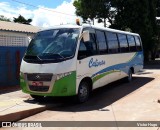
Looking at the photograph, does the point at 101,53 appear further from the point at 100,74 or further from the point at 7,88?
the point at 7,88

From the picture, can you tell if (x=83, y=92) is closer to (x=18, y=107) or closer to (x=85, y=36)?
(x=85, y=36)

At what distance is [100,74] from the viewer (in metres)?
11.3

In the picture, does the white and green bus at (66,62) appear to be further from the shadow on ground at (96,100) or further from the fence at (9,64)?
the fence at (9,64)

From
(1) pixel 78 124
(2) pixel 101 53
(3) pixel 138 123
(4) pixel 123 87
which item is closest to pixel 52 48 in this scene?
(2) pixel 101 53

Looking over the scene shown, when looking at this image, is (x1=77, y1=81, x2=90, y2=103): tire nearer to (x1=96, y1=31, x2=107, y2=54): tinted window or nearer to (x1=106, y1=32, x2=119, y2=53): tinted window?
Result: (x1=96, y1=31, x2=107, y2=54): tinted window

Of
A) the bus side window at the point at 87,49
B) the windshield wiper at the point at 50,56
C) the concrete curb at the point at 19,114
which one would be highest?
the bus side window at the point at 87,49

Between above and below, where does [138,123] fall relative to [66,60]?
below

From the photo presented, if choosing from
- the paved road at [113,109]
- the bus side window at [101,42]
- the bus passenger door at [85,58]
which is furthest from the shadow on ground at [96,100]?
the bus side window at [101,42]

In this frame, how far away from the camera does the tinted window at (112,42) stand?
40.6 feet

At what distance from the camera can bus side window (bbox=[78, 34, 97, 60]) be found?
981cm

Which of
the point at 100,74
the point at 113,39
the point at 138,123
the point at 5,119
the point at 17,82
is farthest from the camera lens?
the point at 17,82

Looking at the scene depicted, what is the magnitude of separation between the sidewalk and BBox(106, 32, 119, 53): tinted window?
3.91 metres

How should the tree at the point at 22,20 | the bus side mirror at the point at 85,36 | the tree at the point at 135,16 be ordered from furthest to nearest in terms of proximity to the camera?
1. the tree at the point at 22,20
2. the tree at the point at 135,16
3. the bus side mirror at the point at 85,36

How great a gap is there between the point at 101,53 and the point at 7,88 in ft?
14.8
